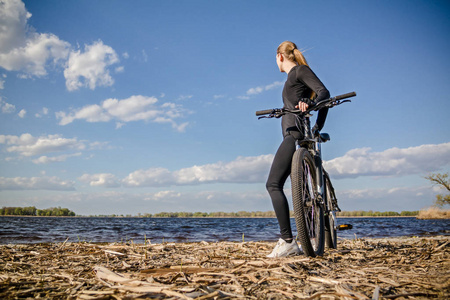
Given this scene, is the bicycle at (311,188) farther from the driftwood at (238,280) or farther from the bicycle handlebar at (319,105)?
the driftwood at (238,280)

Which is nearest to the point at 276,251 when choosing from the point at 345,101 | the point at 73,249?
the point at 345,101

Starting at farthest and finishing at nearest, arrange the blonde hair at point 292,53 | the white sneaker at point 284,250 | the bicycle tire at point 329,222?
the bicycle tire at point 329,222 < the blonde hair at point 292,53 < the white sneaker at point 284,250

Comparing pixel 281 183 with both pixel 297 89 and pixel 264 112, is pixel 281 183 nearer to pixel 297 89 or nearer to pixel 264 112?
pixel 264 112

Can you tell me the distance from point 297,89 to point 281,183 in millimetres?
1261

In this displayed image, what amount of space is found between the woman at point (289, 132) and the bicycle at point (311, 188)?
12 centimetres

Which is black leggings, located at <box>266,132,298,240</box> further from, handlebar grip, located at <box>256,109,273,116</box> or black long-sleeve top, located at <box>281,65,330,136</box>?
handlebar grip, located at <box>256,109,273,116</box>

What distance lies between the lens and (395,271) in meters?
2.39

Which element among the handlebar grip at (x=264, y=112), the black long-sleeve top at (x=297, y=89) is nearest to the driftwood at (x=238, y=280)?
the black long-sleeve top at (x=297, y=89)

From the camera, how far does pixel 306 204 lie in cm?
310

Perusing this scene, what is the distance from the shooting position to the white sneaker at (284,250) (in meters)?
3.13

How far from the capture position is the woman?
3.27 meters

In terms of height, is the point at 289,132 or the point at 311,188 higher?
the point at 289,132

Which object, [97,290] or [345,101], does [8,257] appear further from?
[345,101]

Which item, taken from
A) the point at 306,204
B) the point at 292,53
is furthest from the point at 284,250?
the point at 292,53
